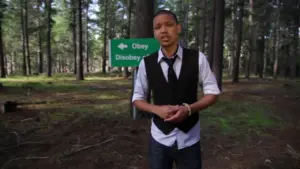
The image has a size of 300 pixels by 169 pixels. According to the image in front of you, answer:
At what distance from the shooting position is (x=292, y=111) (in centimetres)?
880

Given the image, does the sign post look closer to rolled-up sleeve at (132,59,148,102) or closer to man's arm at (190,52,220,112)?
rolled-up sleeve at (132,59,148,102)

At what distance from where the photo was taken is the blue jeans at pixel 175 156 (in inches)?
80.8

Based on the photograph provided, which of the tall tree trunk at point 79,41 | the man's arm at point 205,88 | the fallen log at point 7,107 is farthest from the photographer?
the tall tree trunk at point 79,41

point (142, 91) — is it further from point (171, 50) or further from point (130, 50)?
point (130, 50)

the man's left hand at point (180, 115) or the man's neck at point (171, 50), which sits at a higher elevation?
the man's neck at point (171, 50)

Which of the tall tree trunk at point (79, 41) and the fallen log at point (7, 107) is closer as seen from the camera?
the fallen log at point (7, 107)

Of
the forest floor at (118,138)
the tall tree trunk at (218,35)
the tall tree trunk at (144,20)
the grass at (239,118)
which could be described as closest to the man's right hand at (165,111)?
the forest floor at (118,138)

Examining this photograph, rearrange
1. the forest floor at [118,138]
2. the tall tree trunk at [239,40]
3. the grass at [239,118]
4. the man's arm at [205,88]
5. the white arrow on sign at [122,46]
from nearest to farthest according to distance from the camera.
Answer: the man's arm at [205,88] → the forest floor at [118,138] → the white arrow on sign at [122,46] → the grass at [239,118] → the tall tree trunk at [239,40]

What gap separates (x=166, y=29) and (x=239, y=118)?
21.0 ft

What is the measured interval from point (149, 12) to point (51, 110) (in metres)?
4.63

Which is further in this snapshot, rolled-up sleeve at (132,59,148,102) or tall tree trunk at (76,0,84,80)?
tall tree trunk at (76,0,84,80)

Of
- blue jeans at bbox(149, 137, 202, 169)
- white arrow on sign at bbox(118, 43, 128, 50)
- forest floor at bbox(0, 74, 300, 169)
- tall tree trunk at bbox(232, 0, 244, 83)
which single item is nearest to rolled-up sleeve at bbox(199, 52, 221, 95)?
blue jeans at bbox(149, 137, 202, 169)

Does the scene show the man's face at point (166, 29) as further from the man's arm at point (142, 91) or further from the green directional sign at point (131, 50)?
the green directional sign at point (131, 50)

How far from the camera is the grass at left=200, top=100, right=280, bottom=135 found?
21.7 ft
